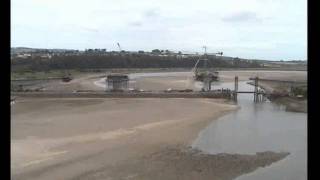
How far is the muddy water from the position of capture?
13.6 m

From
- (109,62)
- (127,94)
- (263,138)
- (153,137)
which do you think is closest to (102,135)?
(153,137)

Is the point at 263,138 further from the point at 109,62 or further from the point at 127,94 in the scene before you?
the point at 109,62

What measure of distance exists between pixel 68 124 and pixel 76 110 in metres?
5.84

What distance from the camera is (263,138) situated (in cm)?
1948

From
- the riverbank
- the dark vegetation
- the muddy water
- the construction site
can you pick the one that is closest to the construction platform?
the construction site

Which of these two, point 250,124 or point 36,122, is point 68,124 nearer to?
point 36,122

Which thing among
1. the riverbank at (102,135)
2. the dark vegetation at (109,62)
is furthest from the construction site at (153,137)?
the dark vegetation at (109,62)

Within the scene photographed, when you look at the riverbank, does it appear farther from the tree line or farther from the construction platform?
the tree line

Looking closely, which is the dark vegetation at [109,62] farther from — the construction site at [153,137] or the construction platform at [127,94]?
the construction site at [153,137]

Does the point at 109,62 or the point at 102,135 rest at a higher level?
the point at 109,62

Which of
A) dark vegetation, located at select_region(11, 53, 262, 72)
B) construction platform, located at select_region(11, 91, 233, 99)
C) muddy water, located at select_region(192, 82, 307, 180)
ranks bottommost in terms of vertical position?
muddy water, located at select_region(192, 82, 307, 180)

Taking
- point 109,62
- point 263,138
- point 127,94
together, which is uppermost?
point 109,62

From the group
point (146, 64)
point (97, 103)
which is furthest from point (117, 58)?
point (97, 103)
